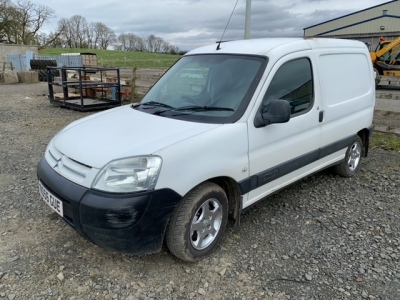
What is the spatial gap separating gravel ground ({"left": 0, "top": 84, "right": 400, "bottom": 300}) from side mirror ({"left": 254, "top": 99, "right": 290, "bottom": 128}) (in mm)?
1154

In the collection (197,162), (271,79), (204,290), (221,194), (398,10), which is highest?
(398,10)

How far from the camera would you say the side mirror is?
2.81 meters

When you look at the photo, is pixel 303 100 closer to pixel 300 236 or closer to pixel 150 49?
pixel 300 236

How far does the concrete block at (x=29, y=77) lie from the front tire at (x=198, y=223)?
2039 centimetres

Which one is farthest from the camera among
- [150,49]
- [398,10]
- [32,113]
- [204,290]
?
[150,49]

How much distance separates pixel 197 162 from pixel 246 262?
1.03m

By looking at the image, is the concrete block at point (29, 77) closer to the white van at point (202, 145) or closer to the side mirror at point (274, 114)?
the white van at point (202, 145)

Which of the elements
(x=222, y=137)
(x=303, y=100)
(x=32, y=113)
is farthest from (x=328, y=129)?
(x=32, y=113)

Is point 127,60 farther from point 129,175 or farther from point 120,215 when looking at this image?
point 120,215

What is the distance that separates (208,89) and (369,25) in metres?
31.5

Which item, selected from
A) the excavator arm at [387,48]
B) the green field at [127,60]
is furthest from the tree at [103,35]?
the excavator arm at [387,48]

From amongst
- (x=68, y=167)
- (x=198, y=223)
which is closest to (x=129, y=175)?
(x=68, y=167)

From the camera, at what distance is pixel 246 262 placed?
285 centimetres

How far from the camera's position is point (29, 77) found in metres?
19.8
